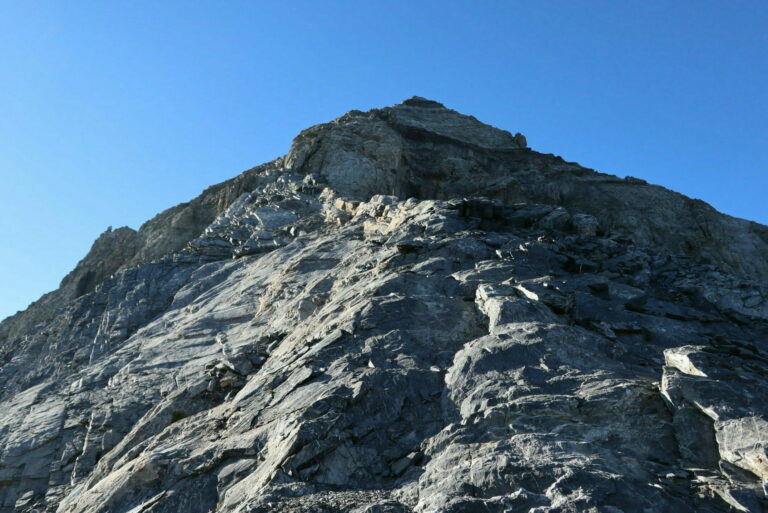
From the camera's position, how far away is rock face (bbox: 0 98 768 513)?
11.5m

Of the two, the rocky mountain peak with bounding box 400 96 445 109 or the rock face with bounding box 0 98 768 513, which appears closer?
the rock face with bounding box 0 98 768 513

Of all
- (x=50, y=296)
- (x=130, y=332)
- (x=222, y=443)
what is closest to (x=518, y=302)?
(x=222, y=443)

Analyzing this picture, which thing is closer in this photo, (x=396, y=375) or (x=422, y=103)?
(x=396, y=375)

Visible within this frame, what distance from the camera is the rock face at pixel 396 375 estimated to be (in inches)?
453

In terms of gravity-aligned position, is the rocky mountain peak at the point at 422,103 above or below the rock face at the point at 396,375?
above

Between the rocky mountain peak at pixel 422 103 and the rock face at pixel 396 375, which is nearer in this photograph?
the rock face at pixel 396 375

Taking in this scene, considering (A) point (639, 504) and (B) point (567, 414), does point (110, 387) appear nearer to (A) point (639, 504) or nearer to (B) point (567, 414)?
(B) point (567, 414)

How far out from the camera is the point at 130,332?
95.5 feet

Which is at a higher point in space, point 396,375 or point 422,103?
point 422,103

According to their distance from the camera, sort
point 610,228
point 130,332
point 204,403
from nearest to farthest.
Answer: point 204,403 → point 130,332 → point 610,228

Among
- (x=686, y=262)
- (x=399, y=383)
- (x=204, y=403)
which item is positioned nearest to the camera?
(x=399, y=383)

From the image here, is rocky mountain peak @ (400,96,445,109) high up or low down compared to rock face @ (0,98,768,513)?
up

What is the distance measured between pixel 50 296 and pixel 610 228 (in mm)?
37953

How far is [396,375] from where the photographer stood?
48.9 ft
